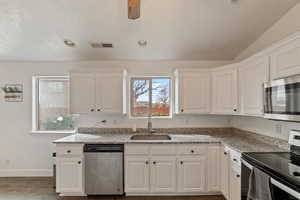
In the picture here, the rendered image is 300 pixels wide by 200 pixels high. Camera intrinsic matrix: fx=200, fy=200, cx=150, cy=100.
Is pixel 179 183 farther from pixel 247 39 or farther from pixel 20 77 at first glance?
pixel 20 77

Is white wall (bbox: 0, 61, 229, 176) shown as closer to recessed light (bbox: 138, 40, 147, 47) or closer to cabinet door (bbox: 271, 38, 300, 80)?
recessed light (bbox: 138, 40, 147, 47)

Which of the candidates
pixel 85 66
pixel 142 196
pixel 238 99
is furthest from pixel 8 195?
pixel 238 99

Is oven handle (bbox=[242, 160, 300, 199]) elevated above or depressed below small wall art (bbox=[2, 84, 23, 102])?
below

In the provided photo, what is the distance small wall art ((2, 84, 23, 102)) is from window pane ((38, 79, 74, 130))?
38cm

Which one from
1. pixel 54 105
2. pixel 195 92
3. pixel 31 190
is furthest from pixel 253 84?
pixel 31 190

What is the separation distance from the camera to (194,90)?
3734 millimetres

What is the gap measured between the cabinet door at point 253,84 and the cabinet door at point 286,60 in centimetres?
15

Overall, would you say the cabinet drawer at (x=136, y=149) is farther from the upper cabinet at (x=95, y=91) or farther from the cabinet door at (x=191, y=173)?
the upper cabinet at (x=95, y=91)

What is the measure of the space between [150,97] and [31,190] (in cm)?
276

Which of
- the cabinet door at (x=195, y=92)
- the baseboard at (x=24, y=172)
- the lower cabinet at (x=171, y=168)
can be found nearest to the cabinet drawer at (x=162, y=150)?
the lower cabinet at (x=171, y=168)

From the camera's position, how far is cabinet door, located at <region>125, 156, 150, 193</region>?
10.5 ft

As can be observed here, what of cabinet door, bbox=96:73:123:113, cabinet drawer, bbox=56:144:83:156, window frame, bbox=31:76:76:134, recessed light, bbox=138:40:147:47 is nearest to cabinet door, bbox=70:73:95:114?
cabinet door, bbox=96:73:123:113

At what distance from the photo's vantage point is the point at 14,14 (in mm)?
2877

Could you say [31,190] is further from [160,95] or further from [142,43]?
[142,43]
